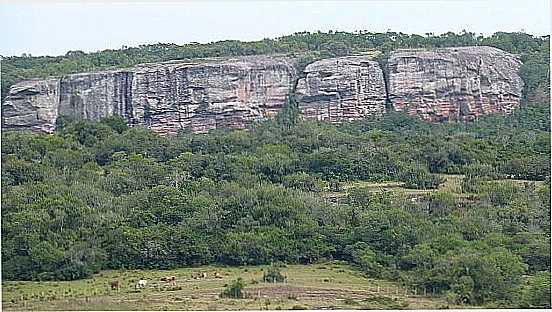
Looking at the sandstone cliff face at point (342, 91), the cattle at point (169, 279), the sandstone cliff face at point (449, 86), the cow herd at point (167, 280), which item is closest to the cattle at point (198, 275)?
the cow herd at point (167, 280)

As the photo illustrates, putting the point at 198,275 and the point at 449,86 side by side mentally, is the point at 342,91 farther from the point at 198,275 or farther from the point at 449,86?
the point at 198,275

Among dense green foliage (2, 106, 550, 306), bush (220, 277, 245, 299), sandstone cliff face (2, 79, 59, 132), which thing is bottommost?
bush (220, 277, 245, 299)

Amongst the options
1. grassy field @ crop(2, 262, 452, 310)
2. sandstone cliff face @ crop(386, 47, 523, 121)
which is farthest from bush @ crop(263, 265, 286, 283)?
sandstone cliff face @ crop(386, 47, 523, 121)

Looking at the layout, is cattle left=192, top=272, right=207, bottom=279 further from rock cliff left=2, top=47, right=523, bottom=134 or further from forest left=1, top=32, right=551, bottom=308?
rock cliff left=2, top=47, right=523, bottom=134

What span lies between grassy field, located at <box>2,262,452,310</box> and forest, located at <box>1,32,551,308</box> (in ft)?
0.63

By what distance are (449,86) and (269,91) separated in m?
3.27

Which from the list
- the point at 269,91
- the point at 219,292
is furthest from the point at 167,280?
the point at 269,91

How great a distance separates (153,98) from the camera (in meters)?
16.7

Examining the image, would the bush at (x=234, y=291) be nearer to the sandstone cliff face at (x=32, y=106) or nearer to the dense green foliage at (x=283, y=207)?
the dense green foliage at (x=283, y=207)

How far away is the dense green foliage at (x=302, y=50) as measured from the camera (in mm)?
17719

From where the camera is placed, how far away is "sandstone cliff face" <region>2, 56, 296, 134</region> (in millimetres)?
16594

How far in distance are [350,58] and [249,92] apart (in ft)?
7.12

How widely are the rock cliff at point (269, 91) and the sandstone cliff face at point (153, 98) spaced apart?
2 centimetres

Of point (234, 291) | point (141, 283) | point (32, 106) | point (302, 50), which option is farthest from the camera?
point (302, 50)
